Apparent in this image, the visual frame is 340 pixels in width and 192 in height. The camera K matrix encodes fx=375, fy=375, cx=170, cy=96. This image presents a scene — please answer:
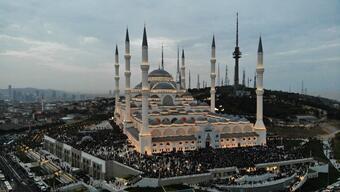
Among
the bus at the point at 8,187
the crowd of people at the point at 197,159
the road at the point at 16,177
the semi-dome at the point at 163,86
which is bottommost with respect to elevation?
the road at the point at 16,177

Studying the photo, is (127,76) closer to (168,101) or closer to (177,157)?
(168,101)

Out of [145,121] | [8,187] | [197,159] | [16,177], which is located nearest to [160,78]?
[145,121]

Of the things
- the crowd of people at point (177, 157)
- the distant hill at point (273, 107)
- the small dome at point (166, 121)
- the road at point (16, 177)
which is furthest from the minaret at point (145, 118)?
the distant hill at point (273, 107)

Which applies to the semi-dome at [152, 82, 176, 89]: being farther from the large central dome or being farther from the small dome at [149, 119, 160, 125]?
the small dome at [149, 119, 160, 125]

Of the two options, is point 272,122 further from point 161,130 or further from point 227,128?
point 161,130

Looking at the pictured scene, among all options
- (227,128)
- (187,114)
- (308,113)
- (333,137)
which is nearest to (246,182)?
(227,128)

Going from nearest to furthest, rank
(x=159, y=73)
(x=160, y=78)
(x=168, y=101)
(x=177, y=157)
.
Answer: (x=177, y=157) < (x=168, y=101) < (x=160, y=78) < (x=159, y=73)

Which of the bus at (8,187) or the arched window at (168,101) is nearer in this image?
the bus at (8,187)

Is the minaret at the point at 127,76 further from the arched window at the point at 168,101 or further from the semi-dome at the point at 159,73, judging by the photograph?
the semi-dome at the point at 159,73

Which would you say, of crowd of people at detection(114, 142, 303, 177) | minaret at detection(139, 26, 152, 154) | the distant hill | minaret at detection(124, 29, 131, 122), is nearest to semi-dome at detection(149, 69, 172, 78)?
minaret at detection(124, 29, 131, 122)
